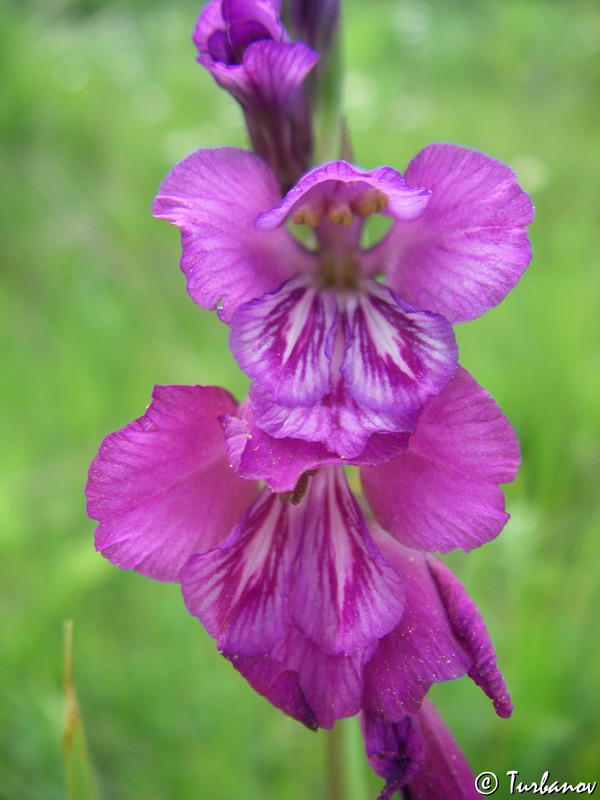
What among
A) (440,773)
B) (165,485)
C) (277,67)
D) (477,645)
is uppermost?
(277,67)

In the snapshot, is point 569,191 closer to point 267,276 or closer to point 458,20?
point 267,276

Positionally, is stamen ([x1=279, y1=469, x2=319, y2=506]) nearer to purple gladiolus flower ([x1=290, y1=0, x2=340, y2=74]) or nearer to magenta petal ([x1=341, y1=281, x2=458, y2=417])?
magenta petal ([x1=341, y1=281, x2=458, y2=417])

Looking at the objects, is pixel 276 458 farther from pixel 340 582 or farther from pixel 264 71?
A: pixel 264 71

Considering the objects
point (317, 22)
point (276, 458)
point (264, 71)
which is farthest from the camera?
point (317, 22)

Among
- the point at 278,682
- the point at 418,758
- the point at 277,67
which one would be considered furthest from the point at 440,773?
the point at 277,67

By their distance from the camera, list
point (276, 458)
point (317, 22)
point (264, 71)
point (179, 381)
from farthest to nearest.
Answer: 1. point (179, 381)
2. point (317, 22)
3. point (264, 71)
4. point (276, 458)

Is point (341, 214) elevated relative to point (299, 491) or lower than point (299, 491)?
elevated

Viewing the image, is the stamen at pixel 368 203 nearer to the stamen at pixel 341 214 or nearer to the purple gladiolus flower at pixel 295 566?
the stamen at pixel 341 214
